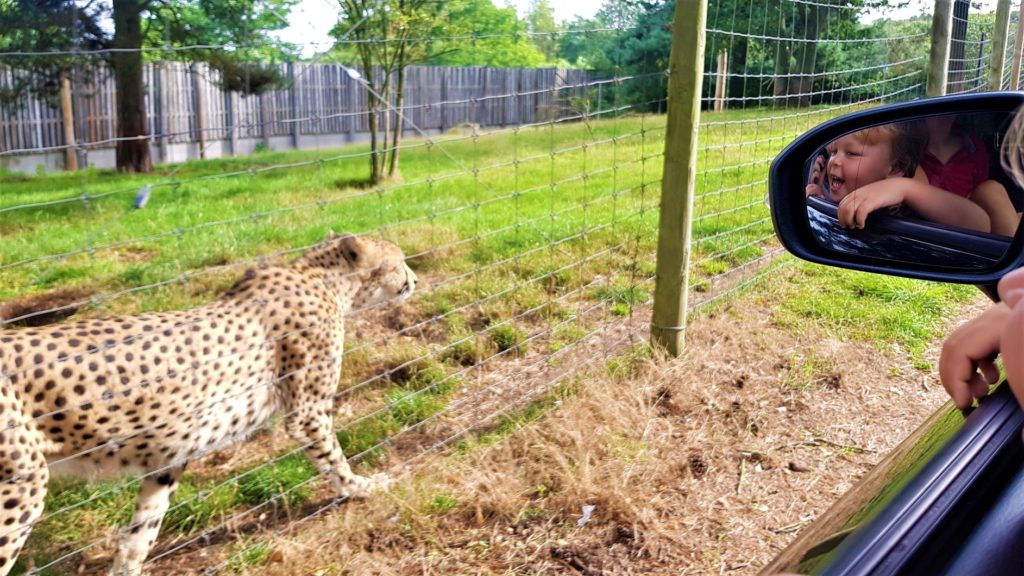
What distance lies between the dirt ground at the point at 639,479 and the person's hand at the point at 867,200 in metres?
1.64

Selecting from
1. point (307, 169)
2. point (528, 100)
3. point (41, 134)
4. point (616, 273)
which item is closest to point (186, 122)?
point (41, 134)

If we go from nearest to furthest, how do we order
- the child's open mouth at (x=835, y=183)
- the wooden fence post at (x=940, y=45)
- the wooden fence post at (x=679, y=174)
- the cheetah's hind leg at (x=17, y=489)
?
the child's open mouth at (x=835, y=183) < the cheetah's hind leg at (x=17, y=489) < the wooden fence post at (x=679, y=174) < the wooden fence post at (x=940, y=45)

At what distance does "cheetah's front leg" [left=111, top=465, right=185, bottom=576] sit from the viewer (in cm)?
325

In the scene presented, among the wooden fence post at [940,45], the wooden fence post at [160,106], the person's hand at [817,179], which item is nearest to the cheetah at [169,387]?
the person's hand at [817,179]

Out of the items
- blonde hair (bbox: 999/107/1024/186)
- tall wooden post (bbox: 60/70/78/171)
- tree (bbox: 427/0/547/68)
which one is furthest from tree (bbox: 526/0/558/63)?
blonde hair (bbox: 999/107/1024/186)

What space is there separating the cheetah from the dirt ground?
1.09 ft

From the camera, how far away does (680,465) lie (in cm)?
380

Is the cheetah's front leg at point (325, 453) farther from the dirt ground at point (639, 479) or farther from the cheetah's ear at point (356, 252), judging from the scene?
the cheetah's ear at point (356, 252)

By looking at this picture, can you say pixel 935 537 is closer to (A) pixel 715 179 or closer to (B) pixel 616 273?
(B) pixel 616 273

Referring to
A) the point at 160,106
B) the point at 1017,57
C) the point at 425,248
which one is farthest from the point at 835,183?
the point at 160,106

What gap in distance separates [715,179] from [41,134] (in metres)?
9.88

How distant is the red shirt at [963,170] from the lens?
1.66 meters

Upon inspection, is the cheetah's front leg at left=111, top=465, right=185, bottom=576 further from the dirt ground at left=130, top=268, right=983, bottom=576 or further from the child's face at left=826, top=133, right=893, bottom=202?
the child's face at left=826, top=133, right=893, bottom=202

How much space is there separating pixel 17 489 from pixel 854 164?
2556mm
